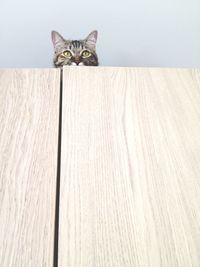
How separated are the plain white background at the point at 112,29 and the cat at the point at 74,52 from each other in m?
0.10

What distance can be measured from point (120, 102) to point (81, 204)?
0.26 metres

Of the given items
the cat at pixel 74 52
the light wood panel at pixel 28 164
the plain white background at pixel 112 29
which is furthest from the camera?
the plain white background at pixel 112 29

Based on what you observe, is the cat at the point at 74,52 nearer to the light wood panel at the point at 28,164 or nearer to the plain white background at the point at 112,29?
the plain white background at the point at 112,29

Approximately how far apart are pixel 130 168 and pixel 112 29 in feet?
2.50

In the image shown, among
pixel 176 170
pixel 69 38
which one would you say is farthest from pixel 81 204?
pixel 69 38

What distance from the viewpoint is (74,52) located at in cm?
99

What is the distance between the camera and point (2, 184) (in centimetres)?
51

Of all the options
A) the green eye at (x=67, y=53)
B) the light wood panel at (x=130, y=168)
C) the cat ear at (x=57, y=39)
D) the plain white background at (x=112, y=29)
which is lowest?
the light wood panel at (x=130, y=168)

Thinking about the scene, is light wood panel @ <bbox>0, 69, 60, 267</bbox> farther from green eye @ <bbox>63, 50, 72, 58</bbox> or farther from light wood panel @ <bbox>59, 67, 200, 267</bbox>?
green eye @ <bbox>63, 50, 72, 58</bbox>

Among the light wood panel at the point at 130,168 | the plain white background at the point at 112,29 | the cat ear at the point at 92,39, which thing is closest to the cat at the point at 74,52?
the cat ear at the point at 92,39

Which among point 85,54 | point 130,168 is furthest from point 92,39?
point 130,168

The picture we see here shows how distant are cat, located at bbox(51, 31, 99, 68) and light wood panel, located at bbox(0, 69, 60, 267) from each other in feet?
1.06

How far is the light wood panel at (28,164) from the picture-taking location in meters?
0.45

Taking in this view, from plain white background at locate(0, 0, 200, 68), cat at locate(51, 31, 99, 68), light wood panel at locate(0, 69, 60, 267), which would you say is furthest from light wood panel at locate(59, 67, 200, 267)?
plain white background at locate(0, 0, 200, 68)
